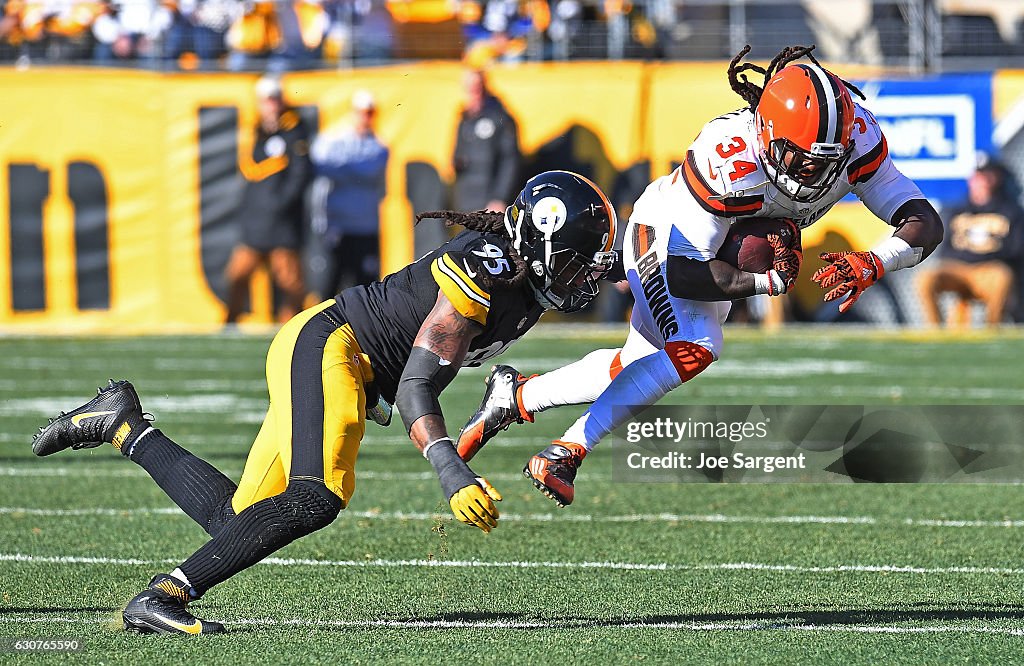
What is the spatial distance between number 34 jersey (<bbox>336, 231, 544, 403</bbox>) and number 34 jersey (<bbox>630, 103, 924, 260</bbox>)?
1096 mm

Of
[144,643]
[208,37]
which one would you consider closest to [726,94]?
[208,37]

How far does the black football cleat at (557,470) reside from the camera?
4.77 meters

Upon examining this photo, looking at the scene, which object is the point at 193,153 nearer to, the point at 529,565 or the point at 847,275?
the point at 529,565

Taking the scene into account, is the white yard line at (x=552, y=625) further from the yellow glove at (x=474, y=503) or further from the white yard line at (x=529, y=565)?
the white yard line at (x=529, y=565)

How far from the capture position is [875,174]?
5.40 m

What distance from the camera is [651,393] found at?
215 inches

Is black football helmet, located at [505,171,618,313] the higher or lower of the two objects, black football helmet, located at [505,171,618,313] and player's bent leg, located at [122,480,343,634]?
the higher

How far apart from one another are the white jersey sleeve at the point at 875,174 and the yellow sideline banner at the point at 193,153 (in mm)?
8590

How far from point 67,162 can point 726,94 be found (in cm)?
606

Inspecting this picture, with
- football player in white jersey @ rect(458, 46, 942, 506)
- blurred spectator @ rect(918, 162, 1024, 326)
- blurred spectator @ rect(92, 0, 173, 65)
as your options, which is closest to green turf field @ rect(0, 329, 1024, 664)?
football player in white jersey @ rect(458, 46, 942, 506)

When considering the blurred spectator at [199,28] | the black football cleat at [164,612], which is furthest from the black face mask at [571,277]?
the blurred spectator at [199,28]

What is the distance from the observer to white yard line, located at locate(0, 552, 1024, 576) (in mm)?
5355

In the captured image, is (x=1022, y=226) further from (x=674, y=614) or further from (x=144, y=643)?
(x=144, y=643)

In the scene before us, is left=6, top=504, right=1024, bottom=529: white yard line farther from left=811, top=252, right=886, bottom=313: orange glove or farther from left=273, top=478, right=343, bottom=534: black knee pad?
left=273, top=478, right=343, bottom=534: black knee pad
